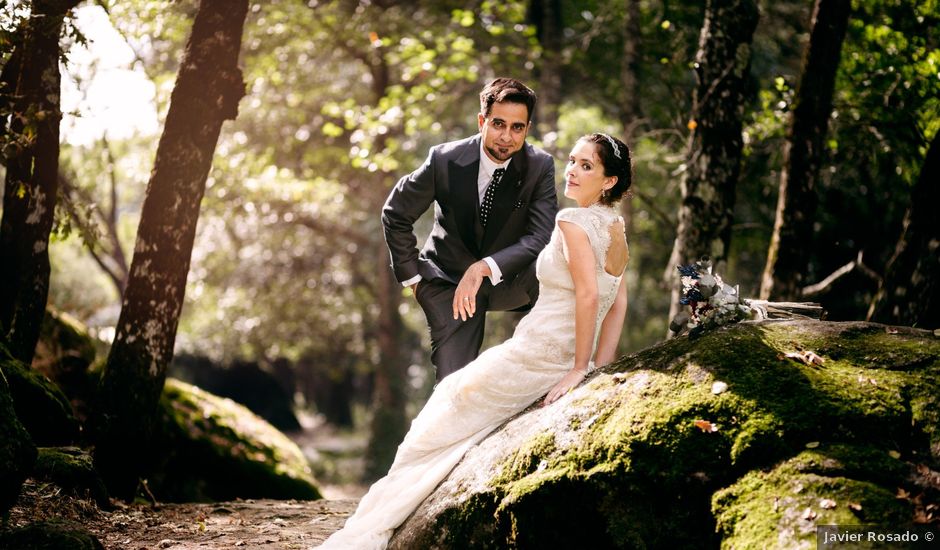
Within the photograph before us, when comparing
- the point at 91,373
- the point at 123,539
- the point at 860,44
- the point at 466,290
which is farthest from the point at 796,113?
the point at 91,373

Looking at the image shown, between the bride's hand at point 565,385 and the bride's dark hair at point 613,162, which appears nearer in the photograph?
the bride's hand at point 565,385

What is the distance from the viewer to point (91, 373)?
9031mm

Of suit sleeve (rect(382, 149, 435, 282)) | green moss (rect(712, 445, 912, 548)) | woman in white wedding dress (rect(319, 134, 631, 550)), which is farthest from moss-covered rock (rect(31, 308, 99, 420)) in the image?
green moss (rect(712, 445, 912, 548))

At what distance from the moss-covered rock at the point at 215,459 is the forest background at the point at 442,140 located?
96.9 inches

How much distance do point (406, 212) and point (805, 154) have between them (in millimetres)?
4605

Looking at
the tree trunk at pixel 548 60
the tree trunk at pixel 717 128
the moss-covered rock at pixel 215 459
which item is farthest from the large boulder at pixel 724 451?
the tree trunk at pixel 548 60

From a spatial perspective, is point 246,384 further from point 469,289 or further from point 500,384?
point 500,384

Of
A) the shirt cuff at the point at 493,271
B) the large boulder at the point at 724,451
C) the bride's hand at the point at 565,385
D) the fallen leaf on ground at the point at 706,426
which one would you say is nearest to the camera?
the large boulder at the point at 724,451

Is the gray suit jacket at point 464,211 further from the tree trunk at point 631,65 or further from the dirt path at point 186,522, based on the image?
the tree trunk at point 631,65

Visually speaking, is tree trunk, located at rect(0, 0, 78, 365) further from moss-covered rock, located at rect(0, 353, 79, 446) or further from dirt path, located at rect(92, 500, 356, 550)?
dirt path, located at rect(92, 500, 356, 550)

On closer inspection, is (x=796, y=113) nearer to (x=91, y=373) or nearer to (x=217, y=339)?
(x=91, y=373)

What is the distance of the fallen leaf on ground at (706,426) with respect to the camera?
3.81m

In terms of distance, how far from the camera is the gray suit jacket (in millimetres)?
6090

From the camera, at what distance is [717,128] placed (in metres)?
7.78
